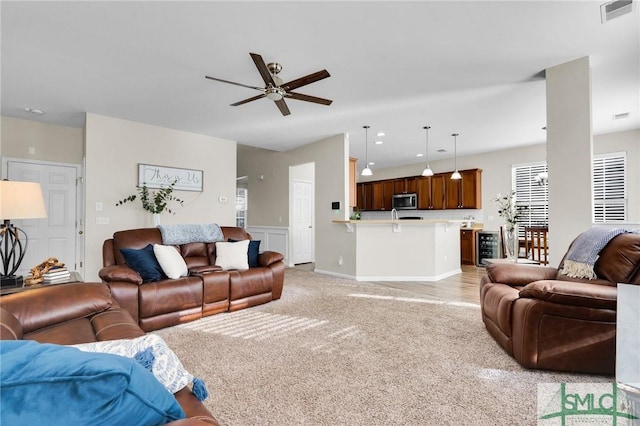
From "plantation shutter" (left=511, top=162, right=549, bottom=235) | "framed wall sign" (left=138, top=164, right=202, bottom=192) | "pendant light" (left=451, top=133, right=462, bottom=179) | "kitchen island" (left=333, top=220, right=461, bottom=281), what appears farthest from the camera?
"plantation shutter" (left=511, top=162, right=549, bottom=235)

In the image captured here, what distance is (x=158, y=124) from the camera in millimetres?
5020

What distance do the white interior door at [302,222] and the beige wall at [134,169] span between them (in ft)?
5.23

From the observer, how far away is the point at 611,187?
568 cm

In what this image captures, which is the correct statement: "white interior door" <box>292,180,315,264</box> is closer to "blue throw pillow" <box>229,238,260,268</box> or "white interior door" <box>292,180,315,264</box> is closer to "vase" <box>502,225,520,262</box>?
"blue throw pillow" <box>229,238,260,268</box>

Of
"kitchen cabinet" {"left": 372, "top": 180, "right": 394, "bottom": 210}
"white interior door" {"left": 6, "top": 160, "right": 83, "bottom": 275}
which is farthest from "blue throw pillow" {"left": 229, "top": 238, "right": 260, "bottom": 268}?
"kitchen cabinet" {"left": 372, "top": 180, "right": 394, "bottom": 210}

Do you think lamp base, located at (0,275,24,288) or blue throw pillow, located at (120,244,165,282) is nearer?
lamp base, located at (0,275,24,288)

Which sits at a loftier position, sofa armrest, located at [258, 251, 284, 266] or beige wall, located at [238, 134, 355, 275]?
beige wall, located at [238, 134, 355, 275]

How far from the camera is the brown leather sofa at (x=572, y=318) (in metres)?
1.94

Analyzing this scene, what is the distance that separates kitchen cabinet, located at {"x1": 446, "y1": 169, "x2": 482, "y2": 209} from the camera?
23.9ft

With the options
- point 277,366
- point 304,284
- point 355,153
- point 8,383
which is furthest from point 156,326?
point 355,153

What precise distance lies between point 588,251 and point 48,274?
417cm

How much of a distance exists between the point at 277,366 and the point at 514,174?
22.6 feet
